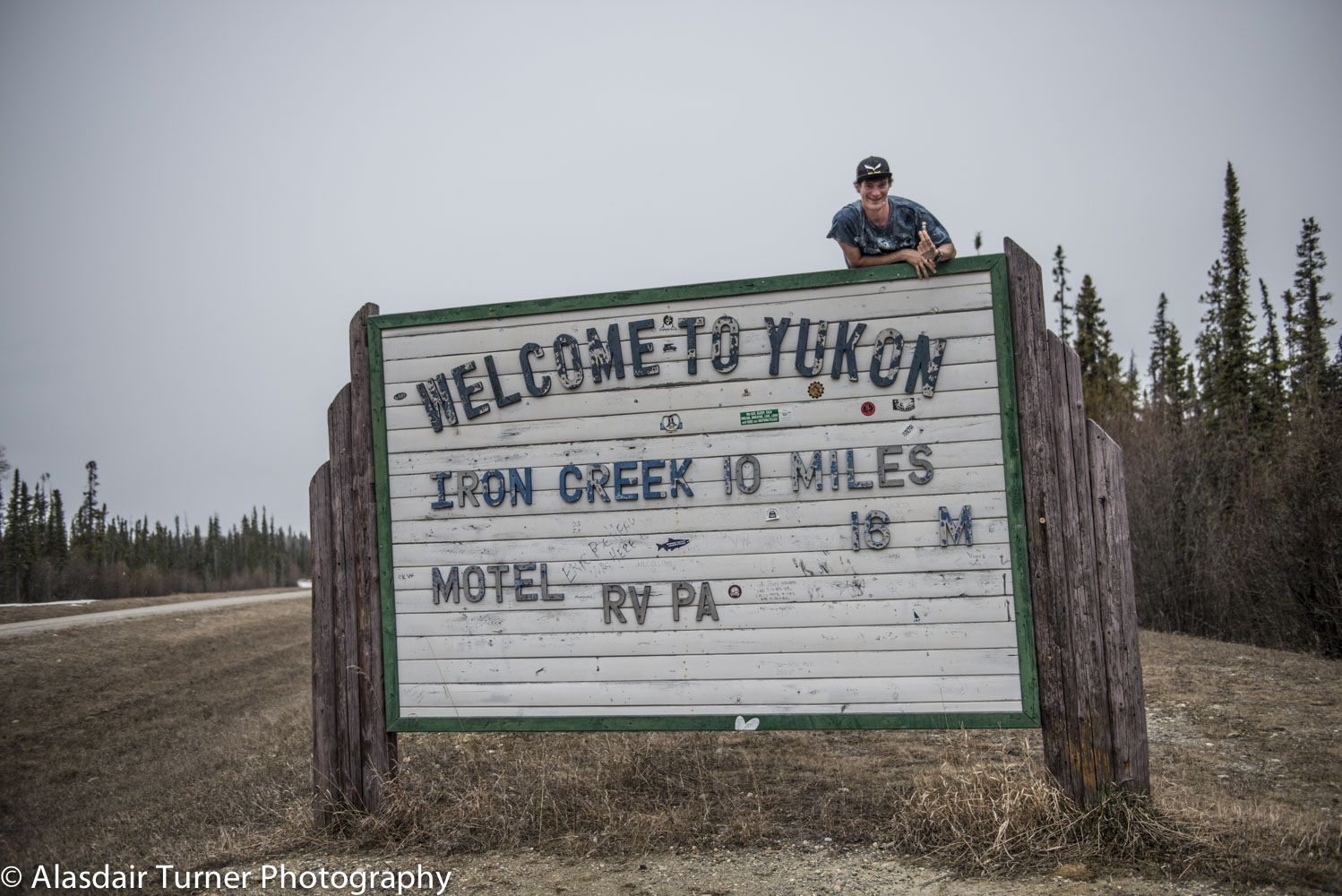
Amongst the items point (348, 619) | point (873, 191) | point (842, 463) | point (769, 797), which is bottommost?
point (769, 797)

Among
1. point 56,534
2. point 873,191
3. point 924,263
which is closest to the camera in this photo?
point 924,263

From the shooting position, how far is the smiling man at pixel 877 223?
17.7 ft

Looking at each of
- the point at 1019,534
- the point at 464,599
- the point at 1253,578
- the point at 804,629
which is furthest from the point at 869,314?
the point at 1253,578

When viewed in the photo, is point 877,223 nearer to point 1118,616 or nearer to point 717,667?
point 1118,616

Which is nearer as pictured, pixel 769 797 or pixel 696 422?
pixel 696 422

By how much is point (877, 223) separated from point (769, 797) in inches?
147

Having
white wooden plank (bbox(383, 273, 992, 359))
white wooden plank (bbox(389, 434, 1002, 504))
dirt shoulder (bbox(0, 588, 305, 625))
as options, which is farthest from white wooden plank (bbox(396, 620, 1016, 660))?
dirt shoulder (bbox(0, 588, 305, 625))

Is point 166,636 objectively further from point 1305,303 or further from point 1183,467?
point 1305,303

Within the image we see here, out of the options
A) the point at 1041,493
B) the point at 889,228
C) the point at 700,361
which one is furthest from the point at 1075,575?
the point at 700,361

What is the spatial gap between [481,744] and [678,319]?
197 inches

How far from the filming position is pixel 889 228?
17.9ft

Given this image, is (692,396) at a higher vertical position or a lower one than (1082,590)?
higher

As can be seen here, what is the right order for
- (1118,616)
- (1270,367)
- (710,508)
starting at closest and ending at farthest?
(1118,616), (710,508), (1270,367)

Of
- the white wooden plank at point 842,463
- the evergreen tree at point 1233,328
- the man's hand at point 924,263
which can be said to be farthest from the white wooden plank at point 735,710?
the evergreen tree at point 1233,328
